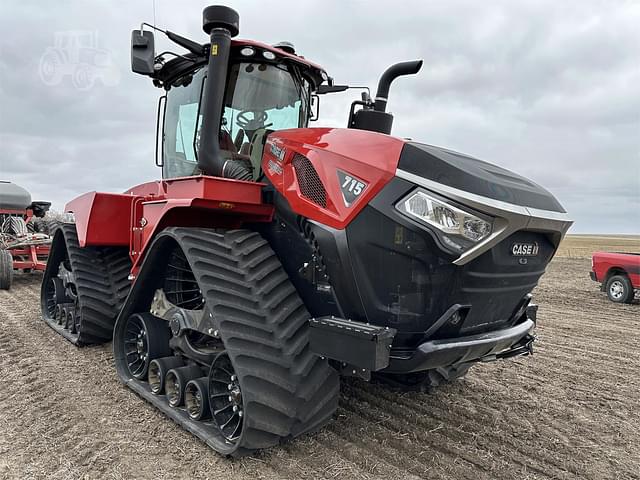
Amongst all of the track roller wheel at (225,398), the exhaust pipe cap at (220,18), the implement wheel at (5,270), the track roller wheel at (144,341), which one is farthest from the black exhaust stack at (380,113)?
the implement wheel at (5,270)

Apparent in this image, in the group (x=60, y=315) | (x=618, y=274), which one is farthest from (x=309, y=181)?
(x=618, y=274)

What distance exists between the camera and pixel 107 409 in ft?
12.5

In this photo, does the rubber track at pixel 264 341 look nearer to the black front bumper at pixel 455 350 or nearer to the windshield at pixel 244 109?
A: the black front bumper at pixel 455 350

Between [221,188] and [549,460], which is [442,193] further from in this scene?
[549,460]

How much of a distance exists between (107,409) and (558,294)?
11.1m

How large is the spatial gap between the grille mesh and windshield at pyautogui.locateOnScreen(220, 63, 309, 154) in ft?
3.08

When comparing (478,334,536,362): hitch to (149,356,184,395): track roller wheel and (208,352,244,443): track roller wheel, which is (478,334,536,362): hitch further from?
(149,356,184,395): track roller wheel

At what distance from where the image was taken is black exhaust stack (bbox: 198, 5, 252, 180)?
352cm

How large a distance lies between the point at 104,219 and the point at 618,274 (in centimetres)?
1103

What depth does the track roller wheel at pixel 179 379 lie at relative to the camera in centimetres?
359

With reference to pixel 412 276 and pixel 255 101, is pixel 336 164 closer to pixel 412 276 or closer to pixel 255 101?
pixel 412 276

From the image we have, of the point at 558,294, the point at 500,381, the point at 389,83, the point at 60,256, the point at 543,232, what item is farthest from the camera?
the point at 558,294

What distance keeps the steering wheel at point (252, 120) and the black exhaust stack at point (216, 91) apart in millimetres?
174

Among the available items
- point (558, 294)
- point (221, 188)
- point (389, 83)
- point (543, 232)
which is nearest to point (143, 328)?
point (221, 188)
